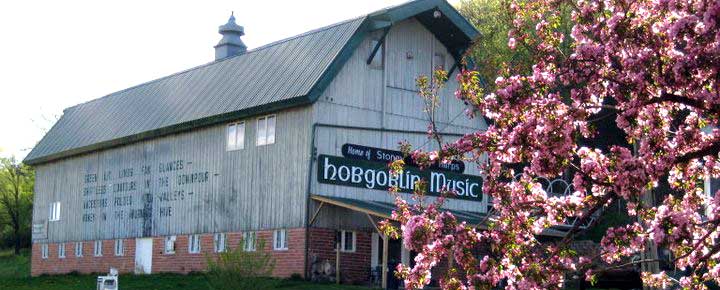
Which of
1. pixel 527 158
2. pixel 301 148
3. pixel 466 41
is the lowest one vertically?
pixel 527 158

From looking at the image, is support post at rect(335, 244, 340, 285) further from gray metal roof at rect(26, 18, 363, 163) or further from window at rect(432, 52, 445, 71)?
window at rect(432, 52, 445, 71)

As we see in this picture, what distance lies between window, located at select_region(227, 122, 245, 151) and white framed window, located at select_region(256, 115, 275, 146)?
916 mm

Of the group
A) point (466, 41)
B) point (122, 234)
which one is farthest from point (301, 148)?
point (122, 234)

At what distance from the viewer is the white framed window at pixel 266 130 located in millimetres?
35844

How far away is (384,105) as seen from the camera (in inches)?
1431

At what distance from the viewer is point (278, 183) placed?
116 ft

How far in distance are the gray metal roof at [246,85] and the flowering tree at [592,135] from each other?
21072 mm

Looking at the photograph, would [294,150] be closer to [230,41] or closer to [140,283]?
[140,283]

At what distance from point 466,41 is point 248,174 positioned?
8.50 metres

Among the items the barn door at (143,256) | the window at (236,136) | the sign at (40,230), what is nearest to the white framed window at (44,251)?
the sign at (40,230)

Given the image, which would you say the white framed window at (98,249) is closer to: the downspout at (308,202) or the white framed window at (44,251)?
the white framed window at (44,251)

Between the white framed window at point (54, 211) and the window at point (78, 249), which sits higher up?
the white framed window at point (54, 211)

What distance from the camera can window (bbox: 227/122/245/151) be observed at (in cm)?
3712

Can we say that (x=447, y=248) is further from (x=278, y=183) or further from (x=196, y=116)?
(x=196, y=116)
